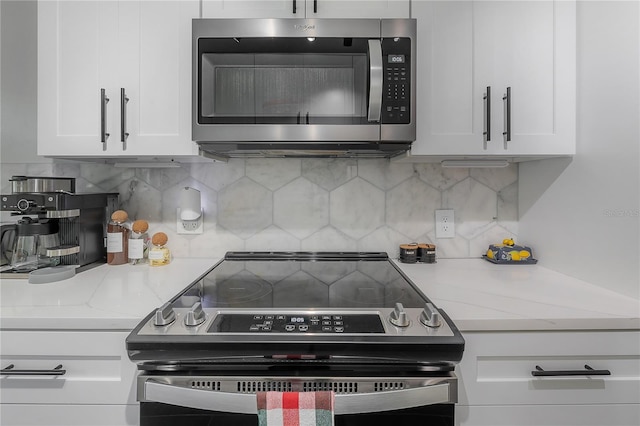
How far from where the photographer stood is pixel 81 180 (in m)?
1.63

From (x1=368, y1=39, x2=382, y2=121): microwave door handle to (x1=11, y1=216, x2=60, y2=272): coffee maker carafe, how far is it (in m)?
1.27

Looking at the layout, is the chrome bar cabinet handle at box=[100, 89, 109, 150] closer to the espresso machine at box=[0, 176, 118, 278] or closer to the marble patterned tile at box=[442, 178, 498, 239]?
the espresso machine at box=[0, 176, 118, 278]

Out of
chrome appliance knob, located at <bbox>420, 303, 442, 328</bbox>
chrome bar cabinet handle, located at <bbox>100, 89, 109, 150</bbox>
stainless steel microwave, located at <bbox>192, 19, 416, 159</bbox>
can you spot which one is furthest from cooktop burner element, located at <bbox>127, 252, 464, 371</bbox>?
chrome bar cabinet handle, located at <bbox>100, 89, 109, 150</bbox>

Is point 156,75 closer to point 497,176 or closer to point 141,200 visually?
point 141,200

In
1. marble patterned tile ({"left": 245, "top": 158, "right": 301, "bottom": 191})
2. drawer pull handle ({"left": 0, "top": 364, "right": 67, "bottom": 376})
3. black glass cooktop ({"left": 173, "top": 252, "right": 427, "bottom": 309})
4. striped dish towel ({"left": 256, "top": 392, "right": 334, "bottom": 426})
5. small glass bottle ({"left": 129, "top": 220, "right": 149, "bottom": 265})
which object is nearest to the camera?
striped dish towel ({"left": 256, "top": 392, "right": 334, "bottom": 426})

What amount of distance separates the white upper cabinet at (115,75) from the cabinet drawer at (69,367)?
0.64 metres

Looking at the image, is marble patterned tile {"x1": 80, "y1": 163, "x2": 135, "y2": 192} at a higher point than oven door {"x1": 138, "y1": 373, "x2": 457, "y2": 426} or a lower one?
higher

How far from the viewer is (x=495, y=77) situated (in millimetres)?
1271

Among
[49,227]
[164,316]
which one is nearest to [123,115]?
[49,227]

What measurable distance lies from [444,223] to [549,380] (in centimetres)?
81

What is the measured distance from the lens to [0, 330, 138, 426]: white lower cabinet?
36.5 inches

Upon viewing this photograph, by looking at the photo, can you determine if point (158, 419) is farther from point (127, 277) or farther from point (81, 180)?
point (81, 180)

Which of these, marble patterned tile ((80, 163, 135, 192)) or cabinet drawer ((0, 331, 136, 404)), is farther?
marble patterned tile ((80, 163, 135, 192))

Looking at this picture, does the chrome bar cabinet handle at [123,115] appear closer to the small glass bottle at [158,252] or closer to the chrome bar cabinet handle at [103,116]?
the chrome bar cabinet handle at [103,116]
